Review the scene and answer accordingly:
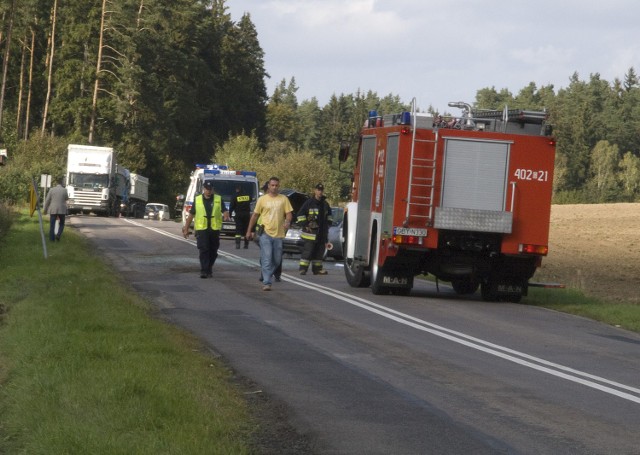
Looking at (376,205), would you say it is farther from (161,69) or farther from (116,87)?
(161,69)

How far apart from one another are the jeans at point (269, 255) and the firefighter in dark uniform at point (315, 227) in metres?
3.80

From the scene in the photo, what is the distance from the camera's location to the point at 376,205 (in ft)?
68.2

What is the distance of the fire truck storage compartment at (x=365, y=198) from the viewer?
21406 millimetres

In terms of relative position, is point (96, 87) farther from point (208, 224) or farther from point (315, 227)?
point (208, 224)

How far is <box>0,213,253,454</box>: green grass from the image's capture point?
23.9 feet

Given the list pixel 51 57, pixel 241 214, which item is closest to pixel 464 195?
pixel 241 214

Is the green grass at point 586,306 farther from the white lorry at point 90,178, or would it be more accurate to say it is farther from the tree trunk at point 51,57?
the tree trunk at point 51,57

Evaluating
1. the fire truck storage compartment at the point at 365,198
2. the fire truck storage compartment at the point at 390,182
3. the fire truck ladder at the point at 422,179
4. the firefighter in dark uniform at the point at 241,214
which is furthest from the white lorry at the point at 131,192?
the fire truck ladder at the point at 422,179

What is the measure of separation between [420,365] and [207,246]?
1122cm

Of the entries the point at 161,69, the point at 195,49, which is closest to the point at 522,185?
the point at 161,69

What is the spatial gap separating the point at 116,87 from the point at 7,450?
2981 inches

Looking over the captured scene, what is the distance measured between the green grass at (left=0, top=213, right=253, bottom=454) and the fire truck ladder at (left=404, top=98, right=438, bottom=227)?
4.95 m

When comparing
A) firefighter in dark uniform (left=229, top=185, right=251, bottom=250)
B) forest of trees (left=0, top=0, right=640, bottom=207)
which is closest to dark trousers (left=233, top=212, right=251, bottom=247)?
firefighter in dark uniform (left=229, top=185, right=251, bottom=250)

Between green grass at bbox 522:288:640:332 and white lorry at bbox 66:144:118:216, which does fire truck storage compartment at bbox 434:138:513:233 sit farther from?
white lorry at bbox 66:144:118:216
